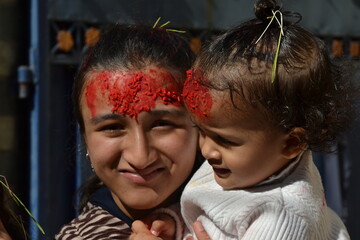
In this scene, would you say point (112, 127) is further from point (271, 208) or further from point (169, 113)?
point (271, 208)

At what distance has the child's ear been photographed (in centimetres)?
198

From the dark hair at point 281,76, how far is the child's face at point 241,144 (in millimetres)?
34

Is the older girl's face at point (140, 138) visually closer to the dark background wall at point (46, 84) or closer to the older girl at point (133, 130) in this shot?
the older girl at point (133, 130)

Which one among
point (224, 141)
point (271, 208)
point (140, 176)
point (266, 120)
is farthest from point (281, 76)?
point (140, 176)

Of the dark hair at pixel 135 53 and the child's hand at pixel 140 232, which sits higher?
the dark hair at pixel 135 53

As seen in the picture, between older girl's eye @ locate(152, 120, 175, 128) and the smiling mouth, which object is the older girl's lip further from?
the smiling mouth

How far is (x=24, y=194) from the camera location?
510 centimetres

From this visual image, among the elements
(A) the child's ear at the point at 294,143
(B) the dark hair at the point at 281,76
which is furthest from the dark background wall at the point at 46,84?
(A) the child's ear at the point at 294,143

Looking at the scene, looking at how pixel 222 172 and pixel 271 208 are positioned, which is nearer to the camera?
pixel 271 208

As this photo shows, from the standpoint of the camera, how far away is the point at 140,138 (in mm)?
2252

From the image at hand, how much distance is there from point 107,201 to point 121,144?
0.87 feet

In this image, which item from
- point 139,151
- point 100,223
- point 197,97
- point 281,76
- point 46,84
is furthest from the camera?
point 46,84

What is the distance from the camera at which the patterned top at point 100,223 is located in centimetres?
233

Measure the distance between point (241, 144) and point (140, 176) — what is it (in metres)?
0.43
